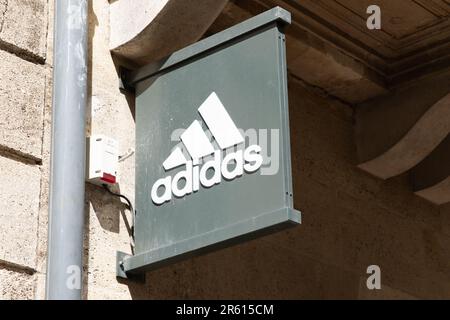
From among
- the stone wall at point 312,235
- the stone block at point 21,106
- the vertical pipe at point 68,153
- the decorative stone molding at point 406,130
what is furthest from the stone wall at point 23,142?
the decorative stone molding at point 406,130

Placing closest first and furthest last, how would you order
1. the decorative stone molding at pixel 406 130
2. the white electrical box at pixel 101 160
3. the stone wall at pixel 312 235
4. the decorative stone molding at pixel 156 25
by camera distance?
the white electrical box at pixel 101 160, the stone wall at pixel 312 235, the decorative stone molding at pixel 156 25, the decorative stone molding at pixel 406 130

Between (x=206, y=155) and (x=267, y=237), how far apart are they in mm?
1503

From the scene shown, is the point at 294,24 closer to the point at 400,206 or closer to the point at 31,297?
the point at 400,206

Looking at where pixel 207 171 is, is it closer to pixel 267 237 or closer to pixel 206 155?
pixel 206 155

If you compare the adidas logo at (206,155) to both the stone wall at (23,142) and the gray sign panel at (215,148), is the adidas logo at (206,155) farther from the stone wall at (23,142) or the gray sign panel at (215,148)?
the stone wall at (23,142)

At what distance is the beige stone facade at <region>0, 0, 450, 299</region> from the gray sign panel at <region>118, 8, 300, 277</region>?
0.60 feet

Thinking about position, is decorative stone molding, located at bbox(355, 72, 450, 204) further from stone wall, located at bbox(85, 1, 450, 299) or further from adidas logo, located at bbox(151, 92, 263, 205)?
adidas logo, located at bbox(151, 92, 263, 205)

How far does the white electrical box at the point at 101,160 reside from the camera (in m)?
5.46

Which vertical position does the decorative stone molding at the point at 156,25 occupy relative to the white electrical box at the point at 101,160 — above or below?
above

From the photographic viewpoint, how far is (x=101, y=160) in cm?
548

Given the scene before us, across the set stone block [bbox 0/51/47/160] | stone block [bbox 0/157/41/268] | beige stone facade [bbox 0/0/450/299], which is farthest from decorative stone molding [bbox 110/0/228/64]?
stone block [bbox 0/157/41/268]

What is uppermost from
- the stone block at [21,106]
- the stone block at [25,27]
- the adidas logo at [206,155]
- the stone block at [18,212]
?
the stone block at [25,27]

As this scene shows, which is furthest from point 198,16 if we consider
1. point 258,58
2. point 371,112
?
point 371,112

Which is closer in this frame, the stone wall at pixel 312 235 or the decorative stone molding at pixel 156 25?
the stone wall at pixel 312 235
